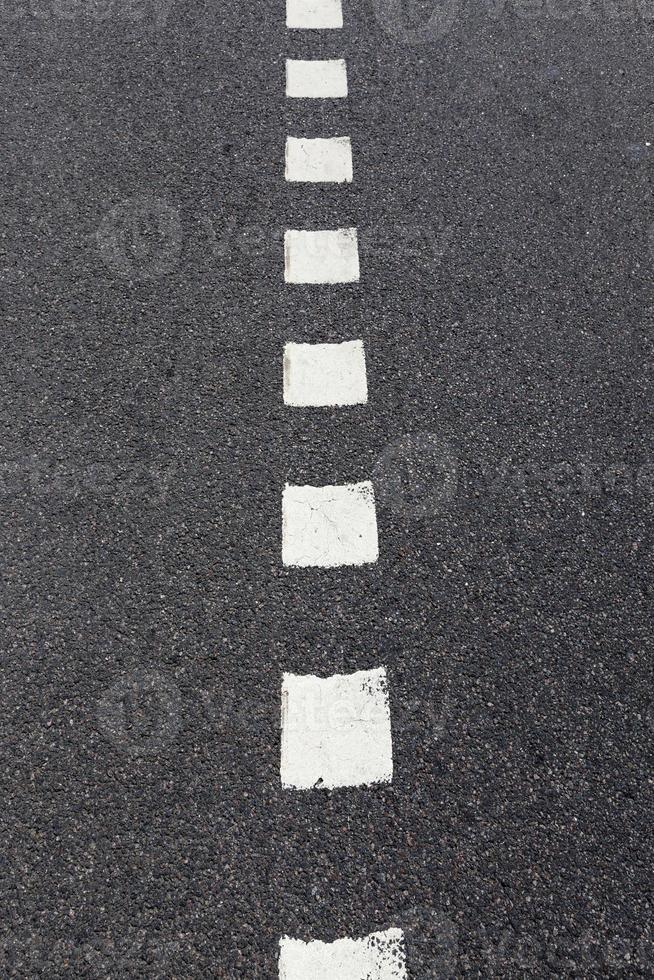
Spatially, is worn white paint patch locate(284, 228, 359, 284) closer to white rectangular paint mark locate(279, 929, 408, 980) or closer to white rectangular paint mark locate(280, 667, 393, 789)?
white rectangular paint mark locate(280, 667, 393, 789)

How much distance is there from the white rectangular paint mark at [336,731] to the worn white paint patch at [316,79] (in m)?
2.77

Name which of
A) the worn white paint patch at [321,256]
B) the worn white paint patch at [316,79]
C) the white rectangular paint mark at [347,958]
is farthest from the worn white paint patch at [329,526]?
the worn white paint patch at [316,79]

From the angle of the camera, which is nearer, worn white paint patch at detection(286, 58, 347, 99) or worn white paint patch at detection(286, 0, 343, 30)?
worn white paint patch at detection(286, 58, 347, 99)

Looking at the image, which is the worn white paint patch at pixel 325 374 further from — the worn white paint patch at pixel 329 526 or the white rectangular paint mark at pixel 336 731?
the white rectangular paint mark at pixel 336 731

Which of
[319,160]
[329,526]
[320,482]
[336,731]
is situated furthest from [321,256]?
[336,731]

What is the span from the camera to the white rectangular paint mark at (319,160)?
12.3 feet

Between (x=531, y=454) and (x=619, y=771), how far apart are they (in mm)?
1095

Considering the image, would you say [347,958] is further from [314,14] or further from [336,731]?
[314,14]

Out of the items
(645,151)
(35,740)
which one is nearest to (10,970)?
(35,740)

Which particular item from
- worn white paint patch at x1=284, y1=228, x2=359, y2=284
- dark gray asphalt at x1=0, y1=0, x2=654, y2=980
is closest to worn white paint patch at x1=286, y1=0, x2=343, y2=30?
dark gray asphalt at x1=0, y1=0, x2=654, y2=980

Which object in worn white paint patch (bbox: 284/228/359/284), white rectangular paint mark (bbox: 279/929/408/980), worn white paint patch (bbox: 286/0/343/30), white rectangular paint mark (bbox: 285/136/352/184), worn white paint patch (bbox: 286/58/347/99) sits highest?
worn white paint patch (bbox: 286/0/343/30)

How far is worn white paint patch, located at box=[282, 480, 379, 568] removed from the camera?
2.82 m

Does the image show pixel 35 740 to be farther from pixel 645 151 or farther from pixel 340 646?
pixel 645 151

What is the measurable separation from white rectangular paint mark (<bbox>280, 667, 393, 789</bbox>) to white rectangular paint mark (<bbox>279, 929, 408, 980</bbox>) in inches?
15.5
